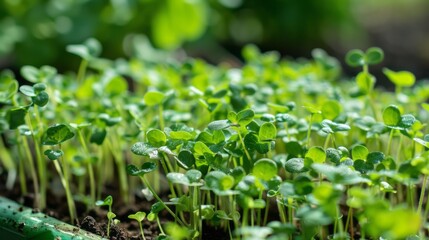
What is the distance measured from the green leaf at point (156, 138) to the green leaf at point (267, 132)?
0.15 m

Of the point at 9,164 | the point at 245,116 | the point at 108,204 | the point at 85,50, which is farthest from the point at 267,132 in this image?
the point at 9,164

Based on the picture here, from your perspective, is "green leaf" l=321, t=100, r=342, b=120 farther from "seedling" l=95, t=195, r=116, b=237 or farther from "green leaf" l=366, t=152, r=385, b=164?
"seedling" l=95, t=195, r=116, b=237

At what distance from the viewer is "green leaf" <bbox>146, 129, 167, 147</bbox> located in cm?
90

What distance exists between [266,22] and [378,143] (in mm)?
1763

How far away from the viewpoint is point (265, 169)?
82 cm

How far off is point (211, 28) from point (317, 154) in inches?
65.3

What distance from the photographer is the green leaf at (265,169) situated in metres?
0.81

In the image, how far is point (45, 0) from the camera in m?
2.22

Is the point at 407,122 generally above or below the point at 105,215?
above

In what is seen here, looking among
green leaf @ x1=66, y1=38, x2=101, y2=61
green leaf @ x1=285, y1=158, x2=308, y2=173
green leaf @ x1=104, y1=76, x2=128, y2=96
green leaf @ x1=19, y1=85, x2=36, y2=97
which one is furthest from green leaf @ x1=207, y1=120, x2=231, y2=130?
green leaf @ x1=66, y1=38, x2=101, y2=61

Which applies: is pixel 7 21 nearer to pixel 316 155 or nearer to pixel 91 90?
pixel 91 90

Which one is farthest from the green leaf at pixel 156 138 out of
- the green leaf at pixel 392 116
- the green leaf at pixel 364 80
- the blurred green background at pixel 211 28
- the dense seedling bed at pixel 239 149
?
the blurred green background at pixel 211 28

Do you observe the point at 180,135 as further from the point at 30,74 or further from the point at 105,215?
the point at 30,74

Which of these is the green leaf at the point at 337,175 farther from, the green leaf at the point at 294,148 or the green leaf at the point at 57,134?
the green leaf at the point at 57,134
